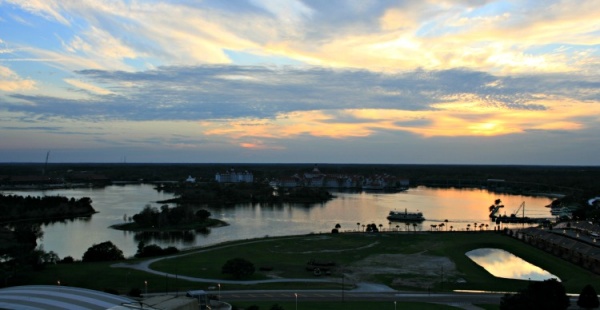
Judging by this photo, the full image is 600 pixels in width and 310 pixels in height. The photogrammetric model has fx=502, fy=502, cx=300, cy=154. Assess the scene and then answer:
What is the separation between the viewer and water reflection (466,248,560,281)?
25.7m

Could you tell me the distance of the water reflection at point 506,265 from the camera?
84.3 ft

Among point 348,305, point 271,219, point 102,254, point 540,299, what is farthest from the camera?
point 271,219

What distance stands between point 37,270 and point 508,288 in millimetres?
21118

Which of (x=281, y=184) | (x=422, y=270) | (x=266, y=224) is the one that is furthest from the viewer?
(x=281, y=184)

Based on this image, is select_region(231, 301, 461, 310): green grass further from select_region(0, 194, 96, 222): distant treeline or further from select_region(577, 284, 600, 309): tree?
select_region(0, 194, 96, 222): distant treeline

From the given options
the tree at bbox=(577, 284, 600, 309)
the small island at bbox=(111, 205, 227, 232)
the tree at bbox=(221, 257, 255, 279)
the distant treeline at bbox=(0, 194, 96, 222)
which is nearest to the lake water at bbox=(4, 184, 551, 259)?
the small island at bbox=(111, 205, 227, 232)

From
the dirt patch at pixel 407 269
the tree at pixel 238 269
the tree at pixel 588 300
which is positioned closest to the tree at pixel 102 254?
the tree at pixel 238 269

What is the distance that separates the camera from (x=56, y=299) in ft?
47.2

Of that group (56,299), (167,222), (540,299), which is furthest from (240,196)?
(540,299)

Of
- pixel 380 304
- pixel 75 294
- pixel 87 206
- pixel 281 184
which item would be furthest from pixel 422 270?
pixel 281 184

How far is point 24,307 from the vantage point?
13844 mm

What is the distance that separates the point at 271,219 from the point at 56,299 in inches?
1355

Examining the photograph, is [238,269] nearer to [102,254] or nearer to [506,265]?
[102,254]

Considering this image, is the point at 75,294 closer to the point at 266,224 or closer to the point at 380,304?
the point at 380,304
